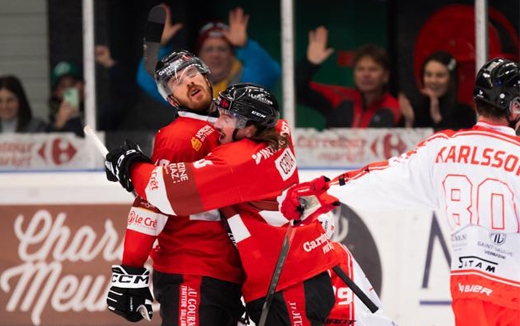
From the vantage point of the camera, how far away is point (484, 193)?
3.32 m

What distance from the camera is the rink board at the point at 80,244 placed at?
5164 mm

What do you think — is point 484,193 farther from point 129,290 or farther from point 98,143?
point 98,143

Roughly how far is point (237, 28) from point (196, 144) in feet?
7.50

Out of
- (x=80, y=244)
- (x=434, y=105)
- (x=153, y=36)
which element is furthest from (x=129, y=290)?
(x=434, y=105)

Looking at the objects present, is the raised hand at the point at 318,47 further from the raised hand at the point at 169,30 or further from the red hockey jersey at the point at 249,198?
the red hockey jersey at the point at 249,198

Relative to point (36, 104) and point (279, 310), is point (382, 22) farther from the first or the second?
point (279, 310)

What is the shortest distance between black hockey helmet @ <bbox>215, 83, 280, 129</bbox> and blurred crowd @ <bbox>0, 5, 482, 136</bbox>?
209cm

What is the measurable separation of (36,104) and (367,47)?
5.42ft

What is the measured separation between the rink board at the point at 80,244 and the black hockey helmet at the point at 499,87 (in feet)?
5.83

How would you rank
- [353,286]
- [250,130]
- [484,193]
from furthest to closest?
[353,286]
[250,130]
[484,193]

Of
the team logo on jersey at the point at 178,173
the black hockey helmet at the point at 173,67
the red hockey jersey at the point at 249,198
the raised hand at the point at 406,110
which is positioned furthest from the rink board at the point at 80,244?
the team logo on jersey at the point at 178,173

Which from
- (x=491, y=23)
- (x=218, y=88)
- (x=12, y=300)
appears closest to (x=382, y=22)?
(x=491, y=23)

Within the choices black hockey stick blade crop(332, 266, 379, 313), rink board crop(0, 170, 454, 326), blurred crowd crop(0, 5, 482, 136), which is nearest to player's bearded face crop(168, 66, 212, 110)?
black hockey stick blade crop(332, 266, 379, 313)

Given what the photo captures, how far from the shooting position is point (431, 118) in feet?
18.7
